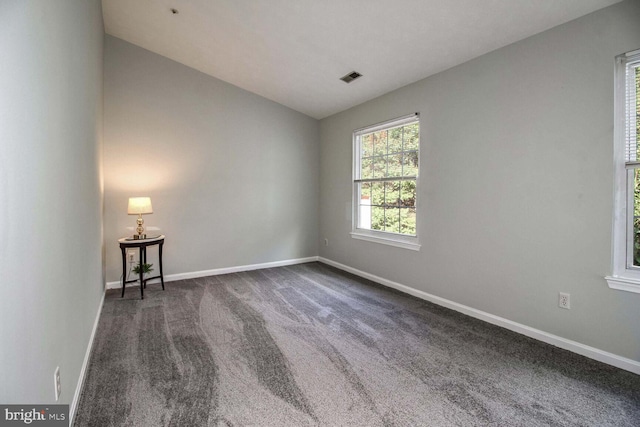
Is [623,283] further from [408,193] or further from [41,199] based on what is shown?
[41,199]

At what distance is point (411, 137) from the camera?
3.71 meters

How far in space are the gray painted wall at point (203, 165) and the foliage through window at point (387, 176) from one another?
A: 1.15m

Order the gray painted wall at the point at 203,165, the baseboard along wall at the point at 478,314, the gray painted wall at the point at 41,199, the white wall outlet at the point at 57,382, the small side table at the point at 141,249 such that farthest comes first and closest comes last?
1. the gray painted wall at the point at 203,165
2. the small side table at the point at 141,249
3. the baseboard along wall at the point at 478,314
4. the white wall outlet at the point at 57,382
5. the gray painted wall at the point at 41,199

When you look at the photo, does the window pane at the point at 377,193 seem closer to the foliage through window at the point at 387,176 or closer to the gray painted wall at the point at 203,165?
the foliage through window at the point at 387,176

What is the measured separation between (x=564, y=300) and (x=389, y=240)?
6.21 feet

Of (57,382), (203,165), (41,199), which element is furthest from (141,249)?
(41,199)

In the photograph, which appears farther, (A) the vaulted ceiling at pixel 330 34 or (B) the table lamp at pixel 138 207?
(B) the table lamp at pixel 138 207

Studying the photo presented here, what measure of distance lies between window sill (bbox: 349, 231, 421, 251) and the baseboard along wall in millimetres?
493

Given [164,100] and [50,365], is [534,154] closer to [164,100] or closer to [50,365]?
[50,365]

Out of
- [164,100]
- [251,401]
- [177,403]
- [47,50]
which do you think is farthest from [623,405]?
[164,100]

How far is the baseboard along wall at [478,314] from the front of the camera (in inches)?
84.9

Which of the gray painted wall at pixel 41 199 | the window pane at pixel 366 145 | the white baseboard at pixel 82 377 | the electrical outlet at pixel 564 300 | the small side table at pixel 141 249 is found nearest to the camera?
the gray painted wall at pixel 41 199

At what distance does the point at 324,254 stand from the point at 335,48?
3287 mm

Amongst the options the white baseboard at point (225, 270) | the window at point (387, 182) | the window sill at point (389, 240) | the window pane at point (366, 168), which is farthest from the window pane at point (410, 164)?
the white baseboard at point (225, 270)
